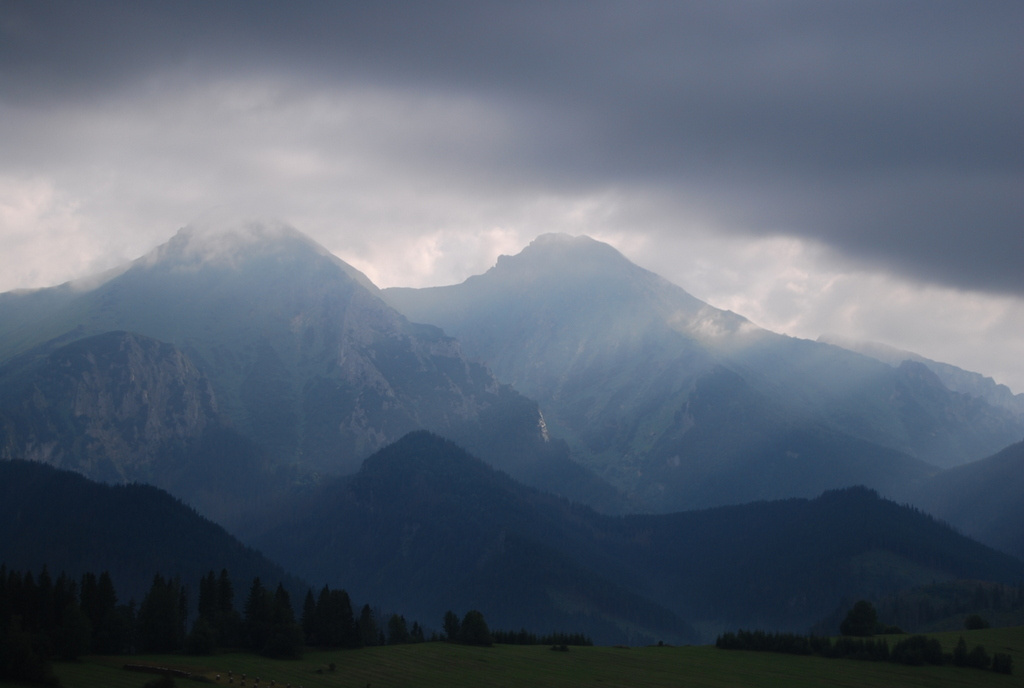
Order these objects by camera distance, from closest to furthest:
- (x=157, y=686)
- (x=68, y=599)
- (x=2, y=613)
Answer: (x=157, y=686) < (x=2, y=613) < (x=68, y=599)

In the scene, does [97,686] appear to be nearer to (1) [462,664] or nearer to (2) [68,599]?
(2) [68,599]

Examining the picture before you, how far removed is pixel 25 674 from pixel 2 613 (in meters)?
37.8

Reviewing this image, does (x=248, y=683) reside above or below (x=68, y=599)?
below

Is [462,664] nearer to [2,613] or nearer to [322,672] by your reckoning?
[322,672]

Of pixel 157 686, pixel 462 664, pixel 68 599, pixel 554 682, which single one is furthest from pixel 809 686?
pixel 68 599

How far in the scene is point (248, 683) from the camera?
167 metres

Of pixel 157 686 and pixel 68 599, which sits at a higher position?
pixel 68 599

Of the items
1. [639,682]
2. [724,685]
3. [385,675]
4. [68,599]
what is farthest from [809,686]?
[68,599]

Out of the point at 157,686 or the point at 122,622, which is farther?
the point at 122,622

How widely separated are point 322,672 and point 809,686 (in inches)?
3188

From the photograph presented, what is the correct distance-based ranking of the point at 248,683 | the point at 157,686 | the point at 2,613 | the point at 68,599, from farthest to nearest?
1. the point at 68,599
2. the point at 2,613
3. the point at 248,683
4. the point at 157,686

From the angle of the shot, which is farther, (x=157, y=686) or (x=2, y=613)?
(x=2, y=613)

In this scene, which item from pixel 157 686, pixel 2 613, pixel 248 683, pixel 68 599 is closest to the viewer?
pixel 157 686

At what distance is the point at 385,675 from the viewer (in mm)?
181500
